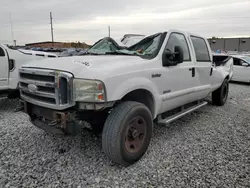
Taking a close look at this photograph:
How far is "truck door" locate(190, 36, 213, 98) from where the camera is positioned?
4.81m

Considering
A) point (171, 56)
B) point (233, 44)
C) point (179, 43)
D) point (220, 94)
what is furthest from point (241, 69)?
point (233, 44)

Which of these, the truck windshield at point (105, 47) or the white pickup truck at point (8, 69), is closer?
the truck windshield at point (105, 47)

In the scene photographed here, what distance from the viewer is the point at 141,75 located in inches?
128

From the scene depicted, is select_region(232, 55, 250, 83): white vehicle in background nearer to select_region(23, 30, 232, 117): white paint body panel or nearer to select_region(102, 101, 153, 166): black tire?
select_region(23, 30, 232, 117): white paint body panel

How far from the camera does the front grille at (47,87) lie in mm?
2795

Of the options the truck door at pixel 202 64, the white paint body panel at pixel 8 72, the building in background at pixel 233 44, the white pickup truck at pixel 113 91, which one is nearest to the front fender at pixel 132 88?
the white pickup truck at pixel 113 91

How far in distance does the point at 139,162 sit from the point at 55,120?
1.29 meters

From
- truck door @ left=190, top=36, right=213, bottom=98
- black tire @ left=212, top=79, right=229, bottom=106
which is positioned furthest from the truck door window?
black tire @ left=212, top=79, right=229, bottom=106

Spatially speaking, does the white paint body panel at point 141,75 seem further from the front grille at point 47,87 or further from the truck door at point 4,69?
the truck door at point 4,69

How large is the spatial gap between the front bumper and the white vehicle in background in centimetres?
1160

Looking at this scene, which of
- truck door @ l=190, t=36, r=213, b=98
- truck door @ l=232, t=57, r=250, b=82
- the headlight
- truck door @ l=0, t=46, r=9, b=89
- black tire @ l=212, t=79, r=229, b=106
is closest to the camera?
the headlight

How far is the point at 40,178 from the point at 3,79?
3689 millimetres

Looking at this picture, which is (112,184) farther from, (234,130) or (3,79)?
(3,79)

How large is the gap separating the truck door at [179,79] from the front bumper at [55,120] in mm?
1572
